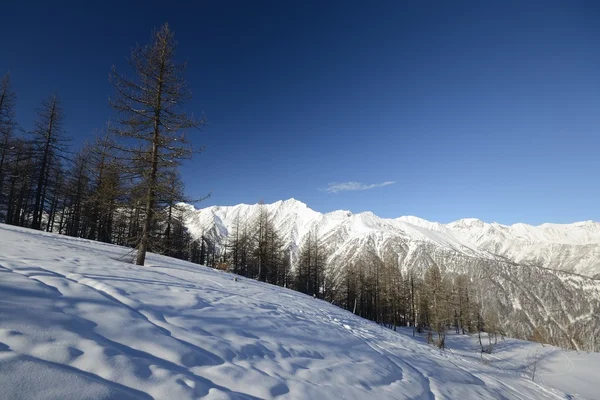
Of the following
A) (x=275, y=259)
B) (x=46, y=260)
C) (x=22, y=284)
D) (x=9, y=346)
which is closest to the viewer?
(x=9, y=346)

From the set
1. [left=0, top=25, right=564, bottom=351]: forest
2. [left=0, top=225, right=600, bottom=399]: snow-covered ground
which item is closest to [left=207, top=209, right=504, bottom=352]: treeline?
[left=0, top=25, right=564, bottom=351]: forest

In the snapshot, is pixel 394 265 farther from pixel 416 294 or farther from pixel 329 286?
pixel 329 286

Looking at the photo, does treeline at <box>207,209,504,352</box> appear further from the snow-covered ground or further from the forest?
the snow-covered ground

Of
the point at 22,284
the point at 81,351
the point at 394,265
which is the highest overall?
the point at 22,284

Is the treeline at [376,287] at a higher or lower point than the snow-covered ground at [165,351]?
lower

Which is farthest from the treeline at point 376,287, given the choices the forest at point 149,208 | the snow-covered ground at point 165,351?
the snow-covered ground at point 165,351

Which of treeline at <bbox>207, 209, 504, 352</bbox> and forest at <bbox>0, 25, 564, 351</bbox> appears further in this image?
treeline at <bbox>207, 209, 504, 352</bbox>

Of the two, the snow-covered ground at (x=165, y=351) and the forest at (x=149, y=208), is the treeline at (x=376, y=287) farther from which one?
the snow-covered ground at (x=165, y=351)

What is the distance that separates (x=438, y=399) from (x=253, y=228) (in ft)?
99.6

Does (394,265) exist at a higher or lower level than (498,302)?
higher

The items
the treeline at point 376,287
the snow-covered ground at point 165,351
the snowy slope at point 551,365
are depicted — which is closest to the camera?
the snow-covered ground at point 165,351

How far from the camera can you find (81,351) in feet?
8.71

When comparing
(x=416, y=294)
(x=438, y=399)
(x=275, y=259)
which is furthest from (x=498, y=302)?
(x=438, y=399)

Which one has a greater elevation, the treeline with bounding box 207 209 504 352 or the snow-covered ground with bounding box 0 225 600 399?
the snow-covered ground with bounding box 0 225 600 399
